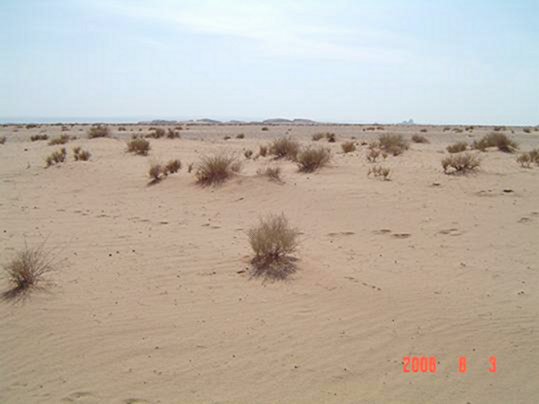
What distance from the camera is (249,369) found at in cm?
437

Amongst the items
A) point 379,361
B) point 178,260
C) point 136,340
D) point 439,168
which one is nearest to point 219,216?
point 178,260

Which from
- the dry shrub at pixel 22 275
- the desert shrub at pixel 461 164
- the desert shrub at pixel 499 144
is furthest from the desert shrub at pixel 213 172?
the desert shrub at pixel 499 144

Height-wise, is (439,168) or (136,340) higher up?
(439,168)

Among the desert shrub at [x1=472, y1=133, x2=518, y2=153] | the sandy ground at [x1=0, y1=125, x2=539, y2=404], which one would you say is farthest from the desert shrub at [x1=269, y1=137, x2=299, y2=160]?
the desert shrub at [x1=472, y1=133, x2=518, y2=153]

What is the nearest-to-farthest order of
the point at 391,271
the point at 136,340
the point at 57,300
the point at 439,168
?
the point at 136,340
the point at 57,300
the point at 391,271
the point at 439,168

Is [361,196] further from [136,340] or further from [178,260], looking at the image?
[136,340]

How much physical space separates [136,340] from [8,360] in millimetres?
1122
